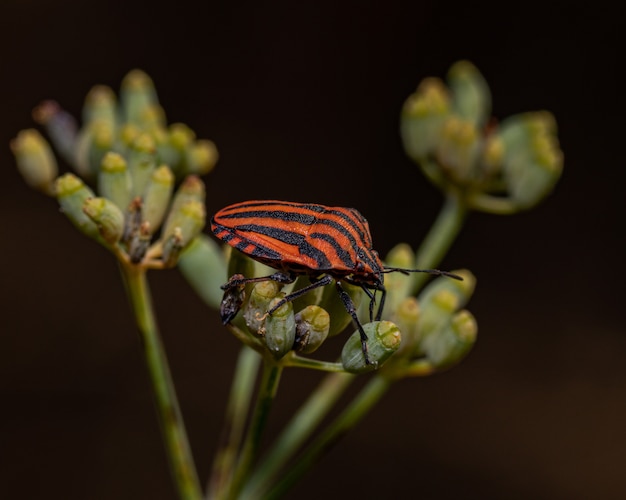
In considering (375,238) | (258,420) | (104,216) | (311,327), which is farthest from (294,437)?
(375,238)

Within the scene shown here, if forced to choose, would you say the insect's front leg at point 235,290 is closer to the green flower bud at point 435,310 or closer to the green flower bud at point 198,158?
the green flower bud at point 435,310

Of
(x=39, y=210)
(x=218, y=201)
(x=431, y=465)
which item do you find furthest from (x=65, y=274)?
(x=431, y=465)

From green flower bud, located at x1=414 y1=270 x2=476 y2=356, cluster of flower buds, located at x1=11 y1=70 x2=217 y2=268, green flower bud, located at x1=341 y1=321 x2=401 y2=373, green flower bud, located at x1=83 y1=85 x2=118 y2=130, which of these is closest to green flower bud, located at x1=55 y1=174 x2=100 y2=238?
cluster of flower buds, located at x1=11 y1=70 x2=217 y2=268

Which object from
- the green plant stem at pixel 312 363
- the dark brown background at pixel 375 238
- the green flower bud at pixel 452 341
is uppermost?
the green plant stem at pixel 312 363

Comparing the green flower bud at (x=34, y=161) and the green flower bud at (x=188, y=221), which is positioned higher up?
the green flower bud at (x=188, y=221)

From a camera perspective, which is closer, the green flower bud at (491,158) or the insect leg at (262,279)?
the insect leg at (262,279)

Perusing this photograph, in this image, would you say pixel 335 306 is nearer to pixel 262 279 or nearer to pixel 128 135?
pixel 262 279

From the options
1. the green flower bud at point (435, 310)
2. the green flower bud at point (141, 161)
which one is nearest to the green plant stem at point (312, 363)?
the green flower bud at point (435, 310)

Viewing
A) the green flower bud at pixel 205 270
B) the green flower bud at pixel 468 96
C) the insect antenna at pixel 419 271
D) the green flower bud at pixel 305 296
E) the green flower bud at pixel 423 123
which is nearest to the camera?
the green flower bud at pixel 305 296
